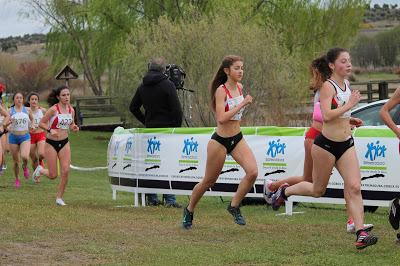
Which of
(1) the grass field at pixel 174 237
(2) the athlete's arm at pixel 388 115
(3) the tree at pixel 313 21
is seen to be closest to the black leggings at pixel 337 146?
(2) the athlete's arm at pixel 388 115

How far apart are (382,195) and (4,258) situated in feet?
17.9

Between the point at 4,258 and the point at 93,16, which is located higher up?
the point at 93,16

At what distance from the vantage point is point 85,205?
14156mm

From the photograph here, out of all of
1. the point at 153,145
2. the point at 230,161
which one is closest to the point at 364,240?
the point at 230,161

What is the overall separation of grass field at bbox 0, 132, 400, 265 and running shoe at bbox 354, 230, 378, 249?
0.11 meters

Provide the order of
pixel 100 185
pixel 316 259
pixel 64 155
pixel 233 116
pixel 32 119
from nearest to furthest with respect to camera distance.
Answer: pixel 316 259 → pixel 233 116 → pixel 64 155 → pixel 32 119 → pixel 100 185

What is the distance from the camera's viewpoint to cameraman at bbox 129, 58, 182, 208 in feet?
46.1

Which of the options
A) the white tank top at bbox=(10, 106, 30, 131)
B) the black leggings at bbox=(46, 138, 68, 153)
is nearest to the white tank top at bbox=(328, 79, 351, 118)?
the black leggings at bbox=(46, 138, 68, 153)

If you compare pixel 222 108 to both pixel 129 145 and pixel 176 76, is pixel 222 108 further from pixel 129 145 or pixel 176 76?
pixel 176 76

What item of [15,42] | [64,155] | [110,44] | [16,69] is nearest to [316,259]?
[64,155]

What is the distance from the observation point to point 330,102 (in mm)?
9172

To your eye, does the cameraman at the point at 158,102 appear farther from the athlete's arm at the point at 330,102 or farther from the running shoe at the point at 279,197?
the athlete's arm at the point at 330,102

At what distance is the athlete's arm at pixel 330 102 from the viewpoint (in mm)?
9047

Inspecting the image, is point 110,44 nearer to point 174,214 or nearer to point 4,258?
point 174,214
